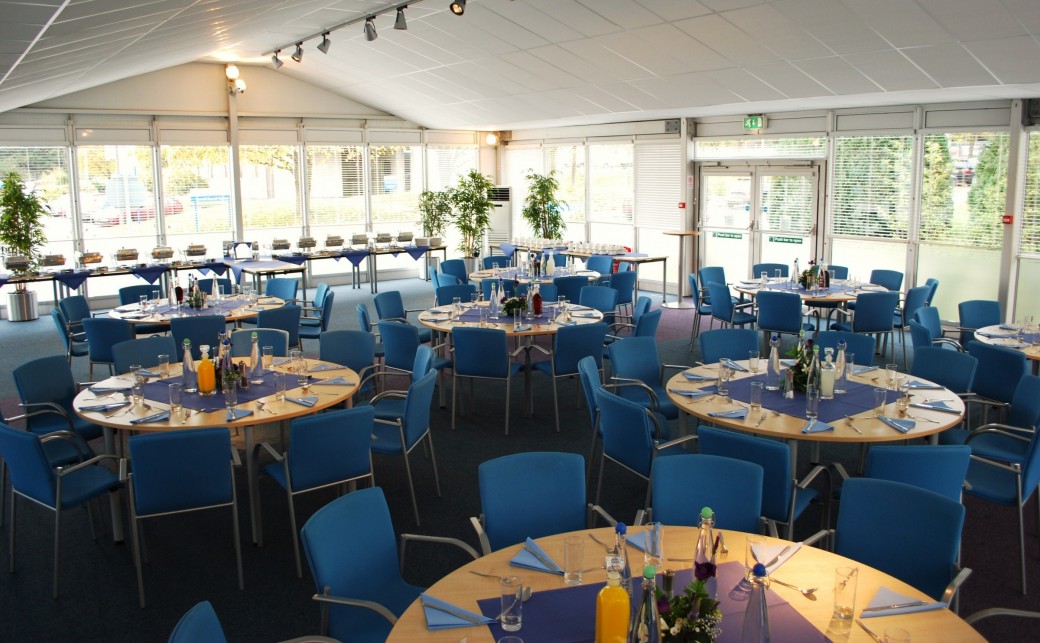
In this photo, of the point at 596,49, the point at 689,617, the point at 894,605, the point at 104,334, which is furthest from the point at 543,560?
the point at 596,49

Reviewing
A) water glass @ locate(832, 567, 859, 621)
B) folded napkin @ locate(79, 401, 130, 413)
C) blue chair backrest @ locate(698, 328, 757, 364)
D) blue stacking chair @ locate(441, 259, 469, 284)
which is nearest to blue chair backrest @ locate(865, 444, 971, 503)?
water glass @ locate(832, 567, 859, 621)

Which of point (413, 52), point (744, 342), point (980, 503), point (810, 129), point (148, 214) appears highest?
point (413, 52)

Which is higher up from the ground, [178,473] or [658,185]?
[658,185]

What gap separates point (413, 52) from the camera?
1324 centimetres

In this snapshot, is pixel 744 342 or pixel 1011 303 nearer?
pixel 744 342

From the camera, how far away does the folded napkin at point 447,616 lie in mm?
2916

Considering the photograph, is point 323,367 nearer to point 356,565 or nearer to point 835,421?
point 356,565

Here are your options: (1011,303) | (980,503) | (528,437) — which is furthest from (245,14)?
(1011,303)

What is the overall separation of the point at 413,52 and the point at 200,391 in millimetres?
8827

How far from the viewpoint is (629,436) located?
5227 mm

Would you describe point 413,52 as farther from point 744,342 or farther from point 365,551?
point 365,551

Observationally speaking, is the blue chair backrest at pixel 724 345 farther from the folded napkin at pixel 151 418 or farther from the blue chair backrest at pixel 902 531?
the folded napkin at pixel 151 418

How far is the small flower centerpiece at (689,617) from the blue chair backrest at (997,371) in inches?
193

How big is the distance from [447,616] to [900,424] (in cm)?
326
